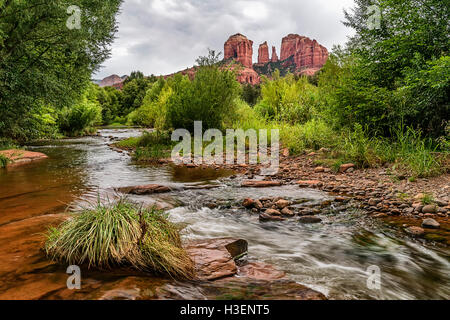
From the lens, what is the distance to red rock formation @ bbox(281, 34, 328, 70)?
134 m

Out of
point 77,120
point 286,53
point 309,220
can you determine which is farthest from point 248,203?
point 286,53

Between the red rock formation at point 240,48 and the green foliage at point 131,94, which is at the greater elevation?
the red rock formation at point 240,48

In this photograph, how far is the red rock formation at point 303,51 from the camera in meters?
134

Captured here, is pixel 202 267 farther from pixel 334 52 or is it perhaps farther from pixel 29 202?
pixel 334 52

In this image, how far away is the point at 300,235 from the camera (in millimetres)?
3568

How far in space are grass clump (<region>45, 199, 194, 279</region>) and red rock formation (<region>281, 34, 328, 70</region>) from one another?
135 meters

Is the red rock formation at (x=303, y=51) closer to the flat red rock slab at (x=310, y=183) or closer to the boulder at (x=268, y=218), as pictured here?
the flat red rock slab at (x=310, y=183)

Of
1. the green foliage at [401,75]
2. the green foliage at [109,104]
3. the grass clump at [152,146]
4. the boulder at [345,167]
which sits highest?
the green foliage at [109,104]

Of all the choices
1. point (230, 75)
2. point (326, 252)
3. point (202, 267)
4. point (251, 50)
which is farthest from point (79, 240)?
point (251, 50)

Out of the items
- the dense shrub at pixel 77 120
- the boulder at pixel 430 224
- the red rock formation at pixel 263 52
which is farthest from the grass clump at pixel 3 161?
the red rock formation at pixel 263 52

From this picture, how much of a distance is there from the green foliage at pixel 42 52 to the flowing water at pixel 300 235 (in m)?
A: 3.34

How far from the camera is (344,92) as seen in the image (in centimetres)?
788

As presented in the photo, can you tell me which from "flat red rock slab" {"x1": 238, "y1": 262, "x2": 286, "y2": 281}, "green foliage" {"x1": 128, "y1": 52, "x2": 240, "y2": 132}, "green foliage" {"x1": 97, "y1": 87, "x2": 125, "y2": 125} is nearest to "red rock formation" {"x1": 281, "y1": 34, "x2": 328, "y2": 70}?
"green foliage" {"x1": 97, "y1": 87, "x2": 125, "y2": 125}

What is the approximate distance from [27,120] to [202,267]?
10703mm
